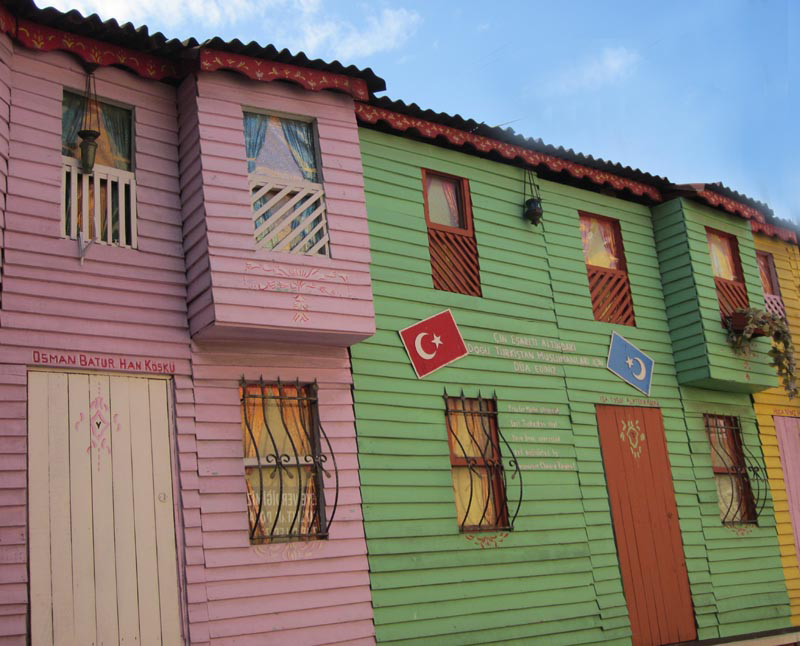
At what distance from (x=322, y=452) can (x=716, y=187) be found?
8343mm

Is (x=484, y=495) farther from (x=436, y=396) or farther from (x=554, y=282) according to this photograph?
(x=554, y=282)

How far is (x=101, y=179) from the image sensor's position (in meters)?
9.49

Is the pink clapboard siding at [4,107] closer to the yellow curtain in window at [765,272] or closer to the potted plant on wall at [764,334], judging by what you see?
the potted plant on wall at [764,334]

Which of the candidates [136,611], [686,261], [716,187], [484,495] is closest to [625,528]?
[484,495]

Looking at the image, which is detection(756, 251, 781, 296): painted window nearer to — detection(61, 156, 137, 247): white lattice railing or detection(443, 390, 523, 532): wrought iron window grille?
detection(443, 390, 523, 532): wrought iron window grille

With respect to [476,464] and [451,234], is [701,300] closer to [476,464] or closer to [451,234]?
[451,234]

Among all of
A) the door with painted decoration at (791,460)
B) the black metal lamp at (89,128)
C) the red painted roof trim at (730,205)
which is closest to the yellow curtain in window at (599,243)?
the red painted roof trim at (730,205)

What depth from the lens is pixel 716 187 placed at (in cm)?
1517

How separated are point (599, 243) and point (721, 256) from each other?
8.47 ft

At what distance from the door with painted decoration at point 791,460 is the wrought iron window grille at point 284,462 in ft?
28.2

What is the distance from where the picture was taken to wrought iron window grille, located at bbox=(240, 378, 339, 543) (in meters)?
9.50

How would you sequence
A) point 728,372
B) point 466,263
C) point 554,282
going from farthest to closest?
point 728,372
point 554,282
point 466,263

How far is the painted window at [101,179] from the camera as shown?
30.3ft

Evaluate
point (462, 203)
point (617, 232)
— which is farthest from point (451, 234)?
point (617, 232)
